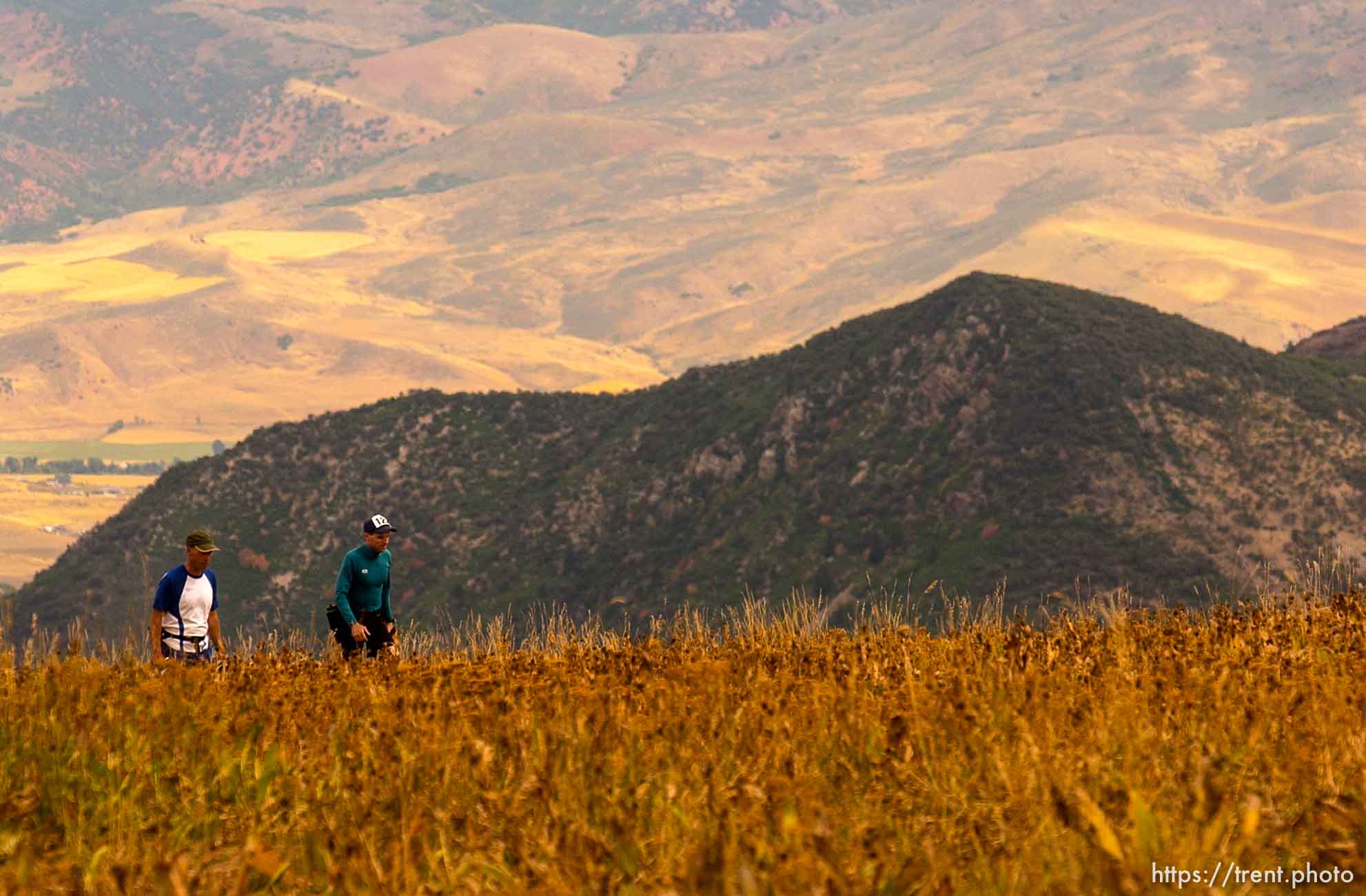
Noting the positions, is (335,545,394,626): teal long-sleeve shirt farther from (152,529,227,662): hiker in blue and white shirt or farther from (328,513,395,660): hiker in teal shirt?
(152,529,227,662): hiker in blue and white shirt

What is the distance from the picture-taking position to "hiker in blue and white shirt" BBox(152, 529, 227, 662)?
13586mm

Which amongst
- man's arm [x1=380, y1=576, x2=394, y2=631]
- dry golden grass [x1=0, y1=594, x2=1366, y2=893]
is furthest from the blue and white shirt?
dry golden grass [x1=0, y1=594, x2=1366, y2=893]

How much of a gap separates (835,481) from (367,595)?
43.5 m

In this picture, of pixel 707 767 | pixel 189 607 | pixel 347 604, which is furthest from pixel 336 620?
pixel 707 767

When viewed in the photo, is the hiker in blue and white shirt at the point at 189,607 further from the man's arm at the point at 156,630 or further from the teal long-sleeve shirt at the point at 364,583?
the teal long-sleeve shirt at the point at 364,583

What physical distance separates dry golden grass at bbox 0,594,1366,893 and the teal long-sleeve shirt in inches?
134

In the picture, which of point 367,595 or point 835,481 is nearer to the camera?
point 367,595

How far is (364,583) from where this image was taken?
14.0 metres

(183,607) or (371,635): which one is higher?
(183,607)

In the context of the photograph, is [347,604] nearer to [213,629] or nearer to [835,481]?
[213,629]

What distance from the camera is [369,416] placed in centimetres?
7438

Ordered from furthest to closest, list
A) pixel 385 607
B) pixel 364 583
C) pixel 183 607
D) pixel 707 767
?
pixel 385 607, pixel 364 583, pixel 183 607, pixel 707 767

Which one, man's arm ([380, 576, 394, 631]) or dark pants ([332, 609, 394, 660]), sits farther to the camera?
man's arm ([380, 576, 394, 631])

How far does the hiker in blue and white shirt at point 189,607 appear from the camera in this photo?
13.6 m
